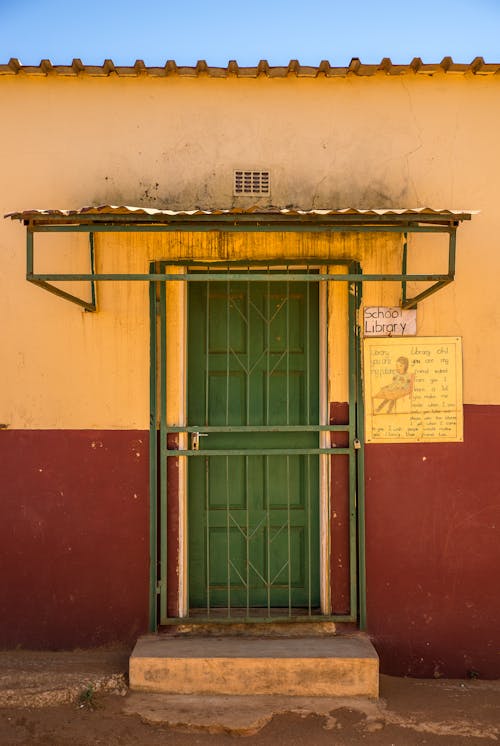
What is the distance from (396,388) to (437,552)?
111cm

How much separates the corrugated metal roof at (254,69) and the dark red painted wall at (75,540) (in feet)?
7.76

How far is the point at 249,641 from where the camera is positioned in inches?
160

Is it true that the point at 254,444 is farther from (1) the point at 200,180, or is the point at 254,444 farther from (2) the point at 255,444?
(1) the point at 200,180

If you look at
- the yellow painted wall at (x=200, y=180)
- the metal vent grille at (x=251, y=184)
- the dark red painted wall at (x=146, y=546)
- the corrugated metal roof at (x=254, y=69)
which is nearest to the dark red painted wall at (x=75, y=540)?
the dark red painted wall at (x=146, y=546)

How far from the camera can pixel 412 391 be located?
14.0 feet

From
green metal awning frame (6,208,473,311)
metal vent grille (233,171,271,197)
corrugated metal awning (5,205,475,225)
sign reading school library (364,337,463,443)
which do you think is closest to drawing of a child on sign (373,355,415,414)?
sign reading school library (364,337,463,443)

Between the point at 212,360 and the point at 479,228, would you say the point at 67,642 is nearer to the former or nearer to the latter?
the point at 212,360

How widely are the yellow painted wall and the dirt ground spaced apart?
156 cm

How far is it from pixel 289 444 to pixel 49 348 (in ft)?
5.67

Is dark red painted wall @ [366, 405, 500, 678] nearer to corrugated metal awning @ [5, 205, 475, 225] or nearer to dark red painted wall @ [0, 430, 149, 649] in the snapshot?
corrugated metal awning @ [5, 205, 475, 225]

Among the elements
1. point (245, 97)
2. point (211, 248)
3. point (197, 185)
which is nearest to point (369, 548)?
point (211, 248)

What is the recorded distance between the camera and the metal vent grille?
14.1ft

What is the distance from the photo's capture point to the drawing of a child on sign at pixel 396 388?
4.26 meters

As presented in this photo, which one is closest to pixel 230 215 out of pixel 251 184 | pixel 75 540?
pixel 251 184
